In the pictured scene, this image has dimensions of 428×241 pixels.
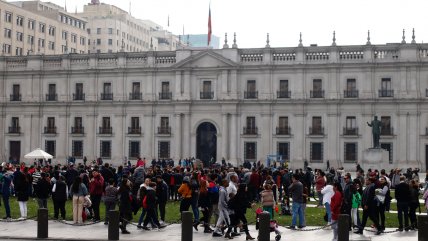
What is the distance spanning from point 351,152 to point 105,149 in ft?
68.9

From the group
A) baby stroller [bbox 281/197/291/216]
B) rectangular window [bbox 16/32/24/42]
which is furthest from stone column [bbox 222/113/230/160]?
rectangular window [bbox 16/32/24/42]

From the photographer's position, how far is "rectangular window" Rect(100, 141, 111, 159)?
59.6 meters

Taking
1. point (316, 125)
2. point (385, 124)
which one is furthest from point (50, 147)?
point (385, 124)

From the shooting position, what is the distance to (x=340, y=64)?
5459cm

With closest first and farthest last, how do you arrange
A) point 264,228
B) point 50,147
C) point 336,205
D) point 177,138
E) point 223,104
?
1. point 264,228
2. point 336,205
3. point 223,104
4. point 177,138
5. point 50,147

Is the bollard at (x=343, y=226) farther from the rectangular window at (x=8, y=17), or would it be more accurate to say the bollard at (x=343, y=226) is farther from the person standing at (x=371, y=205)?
the rectangular window at (x=8, y=17)

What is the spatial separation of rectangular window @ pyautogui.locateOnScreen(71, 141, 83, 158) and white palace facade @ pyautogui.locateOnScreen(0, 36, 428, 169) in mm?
176

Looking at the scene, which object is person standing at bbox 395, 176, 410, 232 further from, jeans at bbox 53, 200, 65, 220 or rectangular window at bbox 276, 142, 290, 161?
rectangular window at bbox 276, 142, 290, 161

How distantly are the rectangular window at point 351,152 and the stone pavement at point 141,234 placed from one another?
3419 centimetres

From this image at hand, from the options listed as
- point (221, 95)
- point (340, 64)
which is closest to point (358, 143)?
point (340, 64)

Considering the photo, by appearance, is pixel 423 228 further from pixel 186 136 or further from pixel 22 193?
pixel 186 136

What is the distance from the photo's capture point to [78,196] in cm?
2150

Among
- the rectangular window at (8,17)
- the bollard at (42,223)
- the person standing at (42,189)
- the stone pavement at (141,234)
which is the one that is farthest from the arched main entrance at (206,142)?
the bollard at (42,223)

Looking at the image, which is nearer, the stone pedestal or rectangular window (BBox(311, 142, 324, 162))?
the stone pedestal
